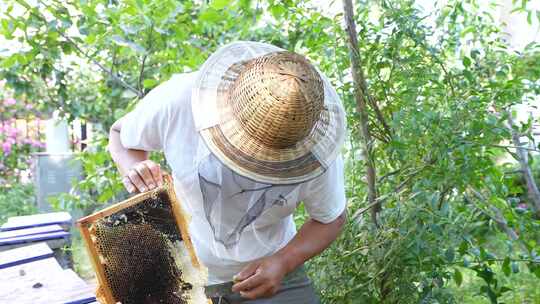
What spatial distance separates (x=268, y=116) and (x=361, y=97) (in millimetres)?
905

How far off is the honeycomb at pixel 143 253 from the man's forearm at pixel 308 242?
30 cm

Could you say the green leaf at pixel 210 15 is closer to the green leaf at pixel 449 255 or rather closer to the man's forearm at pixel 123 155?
the man's forearm at pixel 123 155

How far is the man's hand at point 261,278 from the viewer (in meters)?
1.70

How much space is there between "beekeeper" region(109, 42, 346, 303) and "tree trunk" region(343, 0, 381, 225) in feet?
1.23

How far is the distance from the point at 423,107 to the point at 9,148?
6.12 meters

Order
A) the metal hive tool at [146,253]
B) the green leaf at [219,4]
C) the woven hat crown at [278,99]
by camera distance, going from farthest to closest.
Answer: the green leaf at [219,4], the metal hive tool at [146,253], the woven hat crown at [278,99]

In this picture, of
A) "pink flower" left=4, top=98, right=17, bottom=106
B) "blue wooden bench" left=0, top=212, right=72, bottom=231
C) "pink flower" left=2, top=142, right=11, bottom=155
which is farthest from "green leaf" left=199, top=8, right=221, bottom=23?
"pink flower" left=4, top=98, right=17, bottom=106

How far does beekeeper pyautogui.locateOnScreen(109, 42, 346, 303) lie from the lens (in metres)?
1.34

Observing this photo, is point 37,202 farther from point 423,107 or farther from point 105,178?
point 423,107

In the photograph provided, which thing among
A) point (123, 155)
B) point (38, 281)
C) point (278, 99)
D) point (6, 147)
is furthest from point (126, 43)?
point (6, 147)

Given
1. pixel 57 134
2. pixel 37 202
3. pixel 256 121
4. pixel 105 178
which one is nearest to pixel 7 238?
pixel 105 178

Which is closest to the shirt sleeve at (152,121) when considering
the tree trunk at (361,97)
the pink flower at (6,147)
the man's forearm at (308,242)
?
the man's forearm at (308,242)

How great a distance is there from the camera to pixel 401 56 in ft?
7.23

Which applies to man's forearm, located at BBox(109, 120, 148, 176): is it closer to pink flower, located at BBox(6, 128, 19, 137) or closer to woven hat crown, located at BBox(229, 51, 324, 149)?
woven hat crown, located at BBox(229, 51, 324, 149)
